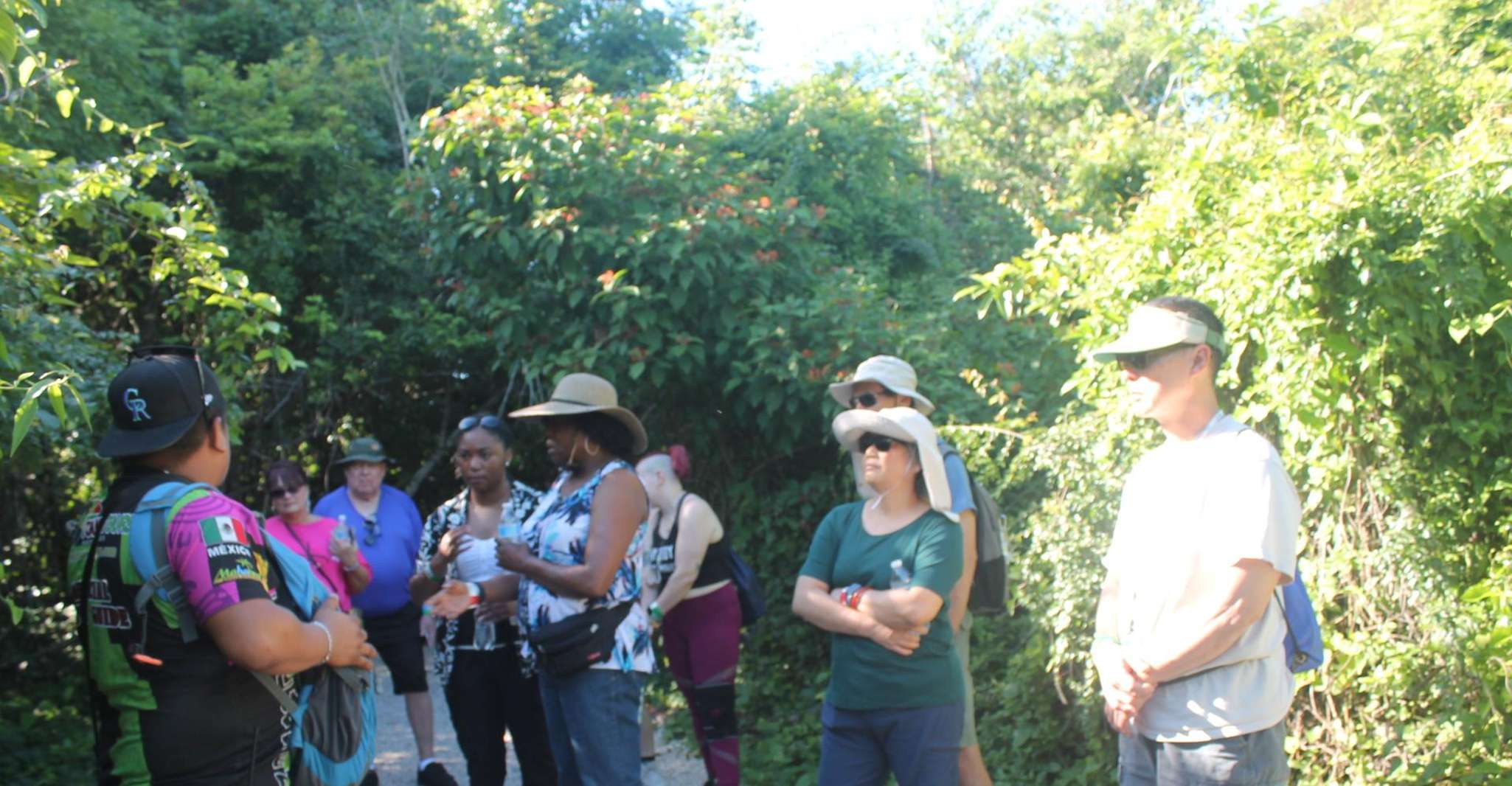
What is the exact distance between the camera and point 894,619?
400 cm

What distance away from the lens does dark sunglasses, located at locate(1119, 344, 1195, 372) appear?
3.19m

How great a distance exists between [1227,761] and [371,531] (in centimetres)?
503

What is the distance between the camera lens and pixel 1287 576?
3.02m

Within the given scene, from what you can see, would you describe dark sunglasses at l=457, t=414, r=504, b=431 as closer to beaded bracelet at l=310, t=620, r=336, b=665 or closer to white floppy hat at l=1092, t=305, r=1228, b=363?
beaded bracelet at l=310, t=620, r=336, b=665

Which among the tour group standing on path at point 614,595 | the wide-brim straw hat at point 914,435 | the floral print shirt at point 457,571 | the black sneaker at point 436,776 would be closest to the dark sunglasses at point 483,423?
the tour group standing on path at point 614,595

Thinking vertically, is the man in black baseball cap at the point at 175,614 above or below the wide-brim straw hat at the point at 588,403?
below

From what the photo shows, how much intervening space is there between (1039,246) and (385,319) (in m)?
8.37

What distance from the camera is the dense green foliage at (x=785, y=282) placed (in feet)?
14.6

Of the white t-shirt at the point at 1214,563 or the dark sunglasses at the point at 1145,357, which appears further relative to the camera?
the dark sunglasses at the point at 1145,357

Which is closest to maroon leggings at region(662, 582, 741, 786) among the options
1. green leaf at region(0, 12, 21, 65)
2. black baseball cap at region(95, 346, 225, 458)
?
black baseball cap at region(95, 346, 225, 458)

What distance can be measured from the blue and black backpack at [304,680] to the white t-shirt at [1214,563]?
1.97 metres

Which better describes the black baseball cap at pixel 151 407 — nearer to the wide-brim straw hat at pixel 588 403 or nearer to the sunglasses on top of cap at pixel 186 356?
the sunglasses on top of cap at pixel 186 356

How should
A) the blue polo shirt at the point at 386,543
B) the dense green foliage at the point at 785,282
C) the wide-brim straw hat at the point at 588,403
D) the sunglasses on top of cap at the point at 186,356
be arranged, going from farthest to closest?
1. the blue polo shirt at the point at 386,543
2. the wide-brim straw hat at the point at 588,403
3. the dense green foliage at the point at 785,282
4. the sunglasses on top of cap at the point at 186,356

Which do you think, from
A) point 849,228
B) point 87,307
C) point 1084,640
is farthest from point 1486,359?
point 87,307
